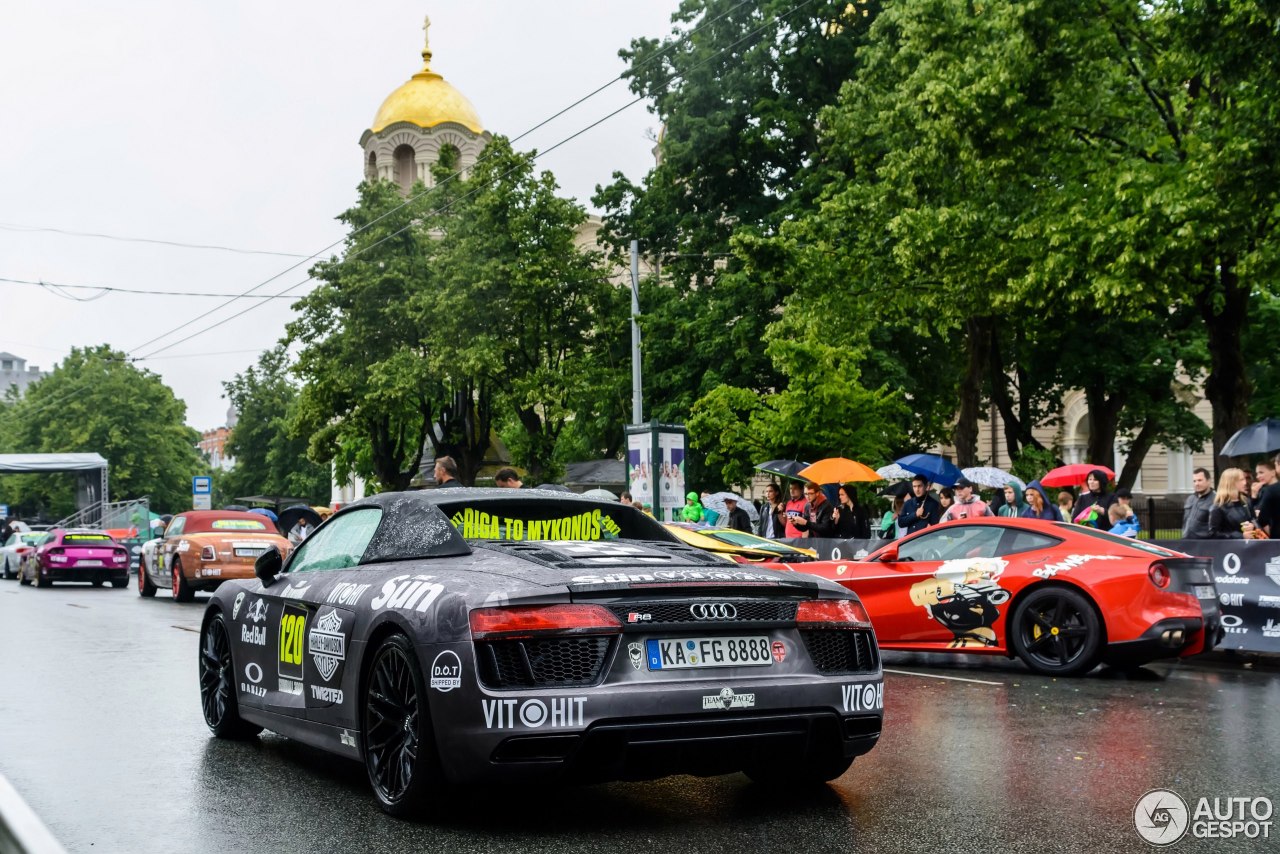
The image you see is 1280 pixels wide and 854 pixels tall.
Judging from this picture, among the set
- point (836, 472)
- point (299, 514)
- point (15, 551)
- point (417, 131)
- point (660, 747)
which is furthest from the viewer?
point (417, 131)

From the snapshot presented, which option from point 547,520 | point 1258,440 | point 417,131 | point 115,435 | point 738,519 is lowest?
point 738,519

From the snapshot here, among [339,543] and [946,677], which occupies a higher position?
[339,543]

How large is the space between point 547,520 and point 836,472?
17422 millimetres

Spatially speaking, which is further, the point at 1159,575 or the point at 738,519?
the point at 738,519

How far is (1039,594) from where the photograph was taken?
38.9ft

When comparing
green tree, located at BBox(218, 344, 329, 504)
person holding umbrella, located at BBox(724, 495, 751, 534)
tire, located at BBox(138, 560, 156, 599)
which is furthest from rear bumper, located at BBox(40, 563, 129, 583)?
green tree, located at BBox(218, 344, 329, 504)

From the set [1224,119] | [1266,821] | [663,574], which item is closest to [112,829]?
[663,574]

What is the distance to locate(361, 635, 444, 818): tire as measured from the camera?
5.56m

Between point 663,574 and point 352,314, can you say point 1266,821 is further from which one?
point 352,314

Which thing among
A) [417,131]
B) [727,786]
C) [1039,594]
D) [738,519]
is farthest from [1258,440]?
[417,131]

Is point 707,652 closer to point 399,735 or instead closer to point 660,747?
point 660,747

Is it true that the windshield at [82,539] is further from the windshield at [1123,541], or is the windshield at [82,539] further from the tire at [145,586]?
the windshield at [1123,541]

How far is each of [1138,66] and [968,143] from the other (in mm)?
2948

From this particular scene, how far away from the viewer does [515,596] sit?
5.43 metres
